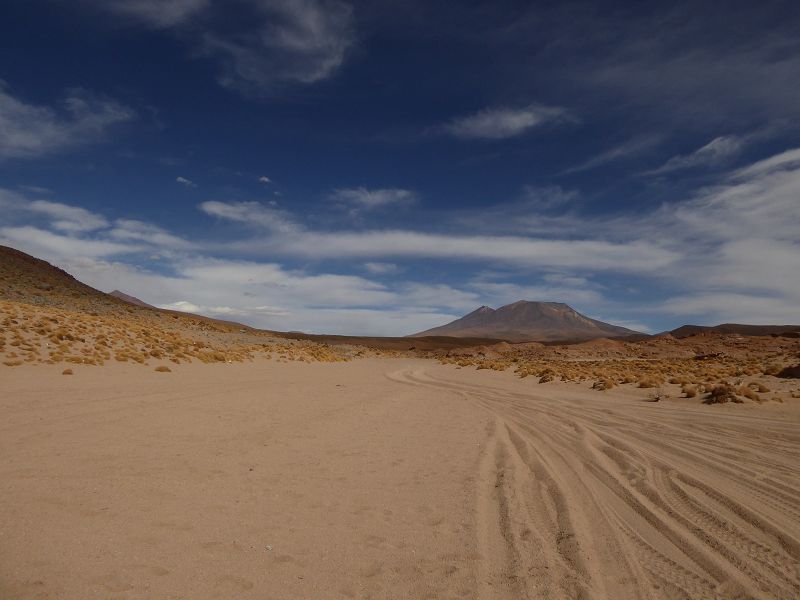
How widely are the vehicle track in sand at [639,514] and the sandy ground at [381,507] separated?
0.03m

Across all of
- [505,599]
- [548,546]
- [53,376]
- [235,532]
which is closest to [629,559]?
[548,546]

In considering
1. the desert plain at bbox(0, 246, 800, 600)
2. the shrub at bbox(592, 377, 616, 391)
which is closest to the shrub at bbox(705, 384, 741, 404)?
the desert plain at bbox(0, 246, 800, 600)

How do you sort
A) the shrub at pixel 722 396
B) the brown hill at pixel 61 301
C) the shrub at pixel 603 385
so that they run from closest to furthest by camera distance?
1. the shrub at pixel 722 396
2. the shrub at pixel 603 385
3. the brown hill at pixel 61 301

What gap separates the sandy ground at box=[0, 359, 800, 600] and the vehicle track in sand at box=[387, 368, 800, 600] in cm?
3

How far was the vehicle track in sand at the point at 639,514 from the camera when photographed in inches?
151

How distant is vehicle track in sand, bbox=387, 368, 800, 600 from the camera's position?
12.6ft

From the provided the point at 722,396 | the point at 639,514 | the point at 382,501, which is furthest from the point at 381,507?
the point at 722,396

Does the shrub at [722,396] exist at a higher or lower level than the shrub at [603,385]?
higher

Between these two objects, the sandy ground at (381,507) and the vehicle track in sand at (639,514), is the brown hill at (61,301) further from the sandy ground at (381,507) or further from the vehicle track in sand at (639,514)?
the vehicle track in sand at (639,514)

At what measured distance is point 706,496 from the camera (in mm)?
5859

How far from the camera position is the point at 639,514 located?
17.4 ft

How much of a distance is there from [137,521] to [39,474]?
89.1 inches

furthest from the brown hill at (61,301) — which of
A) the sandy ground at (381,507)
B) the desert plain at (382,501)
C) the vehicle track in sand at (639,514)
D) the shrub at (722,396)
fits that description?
the shrub at (722,396)

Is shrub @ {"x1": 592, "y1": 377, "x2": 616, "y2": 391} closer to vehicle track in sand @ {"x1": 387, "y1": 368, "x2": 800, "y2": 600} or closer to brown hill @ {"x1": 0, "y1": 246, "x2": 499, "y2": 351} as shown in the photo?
vehicle track in sand @ {"x1": 387, "y1": 368, "x2": 800, "y2": 600}
